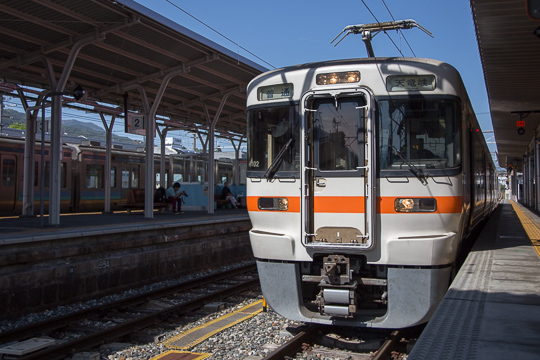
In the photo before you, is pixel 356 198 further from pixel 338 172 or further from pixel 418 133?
pixel 418 133

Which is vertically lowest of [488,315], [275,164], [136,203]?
[488,315]

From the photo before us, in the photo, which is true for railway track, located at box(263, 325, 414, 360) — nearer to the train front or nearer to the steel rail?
the train front

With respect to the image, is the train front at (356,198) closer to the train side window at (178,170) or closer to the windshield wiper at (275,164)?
the windshield wiper at (275,164)

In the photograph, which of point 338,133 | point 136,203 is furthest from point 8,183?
point 338,133

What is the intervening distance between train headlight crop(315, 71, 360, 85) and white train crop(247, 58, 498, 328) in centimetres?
1

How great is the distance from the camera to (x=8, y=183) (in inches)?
672

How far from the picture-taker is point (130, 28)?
1077 cm

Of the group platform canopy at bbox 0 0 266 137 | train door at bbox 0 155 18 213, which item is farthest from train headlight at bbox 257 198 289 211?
train door at bbox 0 155 18 213

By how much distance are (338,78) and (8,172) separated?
1481cm

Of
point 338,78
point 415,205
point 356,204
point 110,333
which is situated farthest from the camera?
point 110,333

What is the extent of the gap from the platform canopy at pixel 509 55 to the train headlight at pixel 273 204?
3.12 metres

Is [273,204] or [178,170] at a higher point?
[178,170]

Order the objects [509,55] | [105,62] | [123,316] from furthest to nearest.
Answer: [105,62] → [509,55] → [123,316]

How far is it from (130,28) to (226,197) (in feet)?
41.8
